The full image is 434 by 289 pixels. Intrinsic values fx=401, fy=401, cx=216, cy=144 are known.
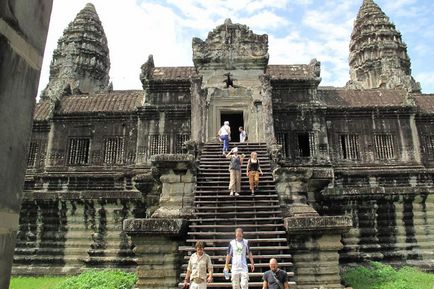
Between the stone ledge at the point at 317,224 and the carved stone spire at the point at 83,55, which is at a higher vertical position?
the carved stone spire at the point at 83,55

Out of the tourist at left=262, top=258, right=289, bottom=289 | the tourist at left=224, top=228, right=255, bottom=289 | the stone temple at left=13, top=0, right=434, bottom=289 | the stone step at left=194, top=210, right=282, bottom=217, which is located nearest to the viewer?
the tourist at left=262, top=258, right=289, bottom=289

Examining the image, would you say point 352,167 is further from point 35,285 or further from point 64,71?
point 64,71

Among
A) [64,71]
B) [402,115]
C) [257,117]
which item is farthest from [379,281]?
[64,71]

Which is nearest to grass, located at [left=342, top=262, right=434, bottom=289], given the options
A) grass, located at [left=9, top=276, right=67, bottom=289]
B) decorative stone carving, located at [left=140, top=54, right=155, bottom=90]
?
grass, located at [left=9, top=276, right=67, bottom=289]

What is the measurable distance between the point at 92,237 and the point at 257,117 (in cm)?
828

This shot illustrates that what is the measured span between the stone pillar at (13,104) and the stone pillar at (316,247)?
296 inches

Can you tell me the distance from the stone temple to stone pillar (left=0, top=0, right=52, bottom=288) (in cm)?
647

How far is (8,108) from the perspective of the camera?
1919mm

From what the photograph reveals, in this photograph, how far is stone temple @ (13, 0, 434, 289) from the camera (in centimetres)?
899

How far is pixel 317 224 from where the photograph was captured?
29.2ft

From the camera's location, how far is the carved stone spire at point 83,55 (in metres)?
36.4

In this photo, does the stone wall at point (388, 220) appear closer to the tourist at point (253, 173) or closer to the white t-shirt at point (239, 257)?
the tourist at point (253, 173)

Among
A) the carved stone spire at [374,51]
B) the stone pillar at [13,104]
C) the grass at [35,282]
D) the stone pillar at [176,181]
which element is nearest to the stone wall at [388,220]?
the stone pillar at [176,181]

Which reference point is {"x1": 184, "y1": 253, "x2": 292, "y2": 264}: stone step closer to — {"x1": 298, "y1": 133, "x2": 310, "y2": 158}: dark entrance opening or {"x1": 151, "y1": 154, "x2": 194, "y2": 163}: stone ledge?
{"x1": 151, "y1": 154, "x2": 194, "y2": 163}: stone ledge
